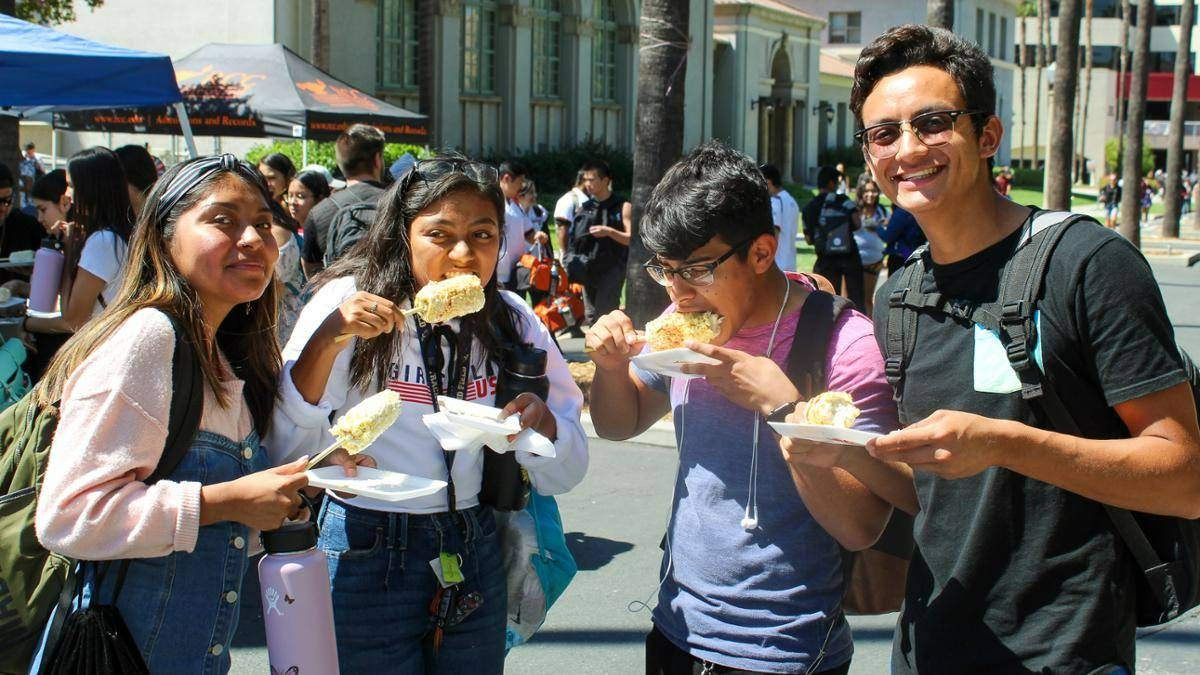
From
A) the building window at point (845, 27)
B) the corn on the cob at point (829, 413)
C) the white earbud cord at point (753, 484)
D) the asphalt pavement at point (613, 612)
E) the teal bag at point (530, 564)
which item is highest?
the building window at point (845, 27)

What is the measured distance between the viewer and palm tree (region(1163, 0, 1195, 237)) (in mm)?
32031

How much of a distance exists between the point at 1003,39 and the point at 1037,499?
82242 millimetres

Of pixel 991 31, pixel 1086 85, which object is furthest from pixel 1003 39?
pixel 1086 85

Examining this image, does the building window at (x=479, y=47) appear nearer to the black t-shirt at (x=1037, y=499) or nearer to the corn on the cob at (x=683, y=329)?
the corn on the cob at (x=683, y=329)

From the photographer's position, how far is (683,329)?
2.84 m

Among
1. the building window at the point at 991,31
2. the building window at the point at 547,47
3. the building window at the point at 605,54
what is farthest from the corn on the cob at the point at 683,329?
the building window at the point at 991,31

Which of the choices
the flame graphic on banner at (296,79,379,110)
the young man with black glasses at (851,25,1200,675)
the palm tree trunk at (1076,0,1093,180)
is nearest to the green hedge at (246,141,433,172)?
the flame graphic on banner at (296,79,379,110)

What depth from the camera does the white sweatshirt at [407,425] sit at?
2.92m

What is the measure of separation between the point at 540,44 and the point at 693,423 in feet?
105

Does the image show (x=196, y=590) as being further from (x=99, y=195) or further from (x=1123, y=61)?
(x=1123, y=61)

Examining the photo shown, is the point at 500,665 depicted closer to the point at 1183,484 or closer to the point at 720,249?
the point at 720,249

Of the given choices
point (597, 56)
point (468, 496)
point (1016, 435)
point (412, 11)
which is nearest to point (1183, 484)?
point (1016, 435)

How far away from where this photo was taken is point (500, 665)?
3232 millimetres

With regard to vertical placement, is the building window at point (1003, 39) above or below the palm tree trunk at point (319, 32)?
above
